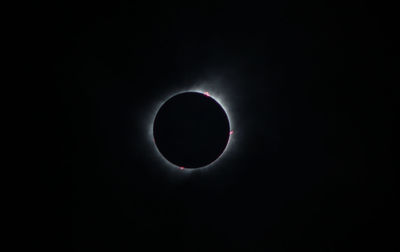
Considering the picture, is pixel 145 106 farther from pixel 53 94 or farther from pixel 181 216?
pixel 181 216

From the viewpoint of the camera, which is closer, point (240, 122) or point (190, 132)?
point (190, 132)

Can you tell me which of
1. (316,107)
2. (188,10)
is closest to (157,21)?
(188,10)

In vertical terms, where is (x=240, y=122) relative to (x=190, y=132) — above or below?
above
